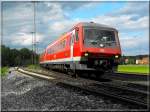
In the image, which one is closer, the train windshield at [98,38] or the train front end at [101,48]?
the train front end at [101,48]

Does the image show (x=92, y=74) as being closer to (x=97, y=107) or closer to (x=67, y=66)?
(x=67, y=66)

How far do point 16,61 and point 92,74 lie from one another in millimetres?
97995

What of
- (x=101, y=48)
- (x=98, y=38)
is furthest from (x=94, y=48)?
(x=98, y=38)

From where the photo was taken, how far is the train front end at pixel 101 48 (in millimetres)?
19547

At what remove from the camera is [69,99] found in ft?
38.1

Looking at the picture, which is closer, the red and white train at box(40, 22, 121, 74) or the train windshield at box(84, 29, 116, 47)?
the red and white train at box(40, 22, 121, 74)

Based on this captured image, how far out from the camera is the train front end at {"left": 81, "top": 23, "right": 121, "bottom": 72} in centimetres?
1955

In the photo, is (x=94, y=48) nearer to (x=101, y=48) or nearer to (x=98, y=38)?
(x=101, y=48)

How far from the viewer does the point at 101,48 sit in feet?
65.4

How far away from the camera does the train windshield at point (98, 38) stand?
65.8 ft

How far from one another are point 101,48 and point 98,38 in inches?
28.1

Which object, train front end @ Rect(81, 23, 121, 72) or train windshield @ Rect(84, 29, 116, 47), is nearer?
train front end @ Rect(81, 23, 121, 72)

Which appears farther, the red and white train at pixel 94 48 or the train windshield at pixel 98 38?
the train windshield at pixel 98 38

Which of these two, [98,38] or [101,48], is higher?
[98,38]
